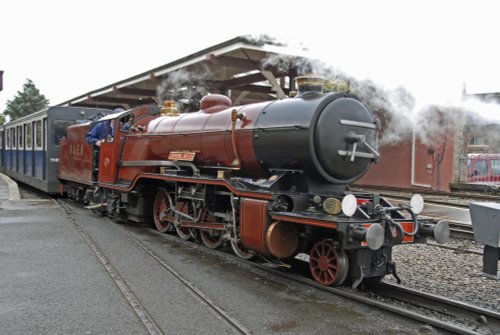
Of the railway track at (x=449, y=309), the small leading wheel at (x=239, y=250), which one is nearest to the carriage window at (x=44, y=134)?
the small leading wheel at (x=239, y=250)

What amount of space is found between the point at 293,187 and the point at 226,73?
36.4ft

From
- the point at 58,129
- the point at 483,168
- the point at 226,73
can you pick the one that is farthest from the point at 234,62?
the point at 483,168

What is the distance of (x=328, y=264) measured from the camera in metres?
5.17

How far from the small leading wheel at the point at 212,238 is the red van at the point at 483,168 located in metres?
16.1

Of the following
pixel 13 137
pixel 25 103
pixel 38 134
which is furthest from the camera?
pixel 25 103

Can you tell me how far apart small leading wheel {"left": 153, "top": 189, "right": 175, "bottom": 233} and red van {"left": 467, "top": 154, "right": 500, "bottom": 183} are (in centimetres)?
1573

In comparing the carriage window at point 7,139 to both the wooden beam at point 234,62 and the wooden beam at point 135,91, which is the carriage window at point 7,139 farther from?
the wooden beam at point 234,62

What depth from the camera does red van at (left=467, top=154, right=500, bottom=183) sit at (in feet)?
65.7

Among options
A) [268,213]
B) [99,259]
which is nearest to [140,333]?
[268,213]

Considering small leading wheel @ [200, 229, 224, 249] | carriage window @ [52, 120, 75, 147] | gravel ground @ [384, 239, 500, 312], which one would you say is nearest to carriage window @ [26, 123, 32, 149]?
carriage window @ [52, 120, 75, 147]

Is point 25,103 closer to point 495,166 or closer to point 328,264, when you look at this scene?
point 495,166

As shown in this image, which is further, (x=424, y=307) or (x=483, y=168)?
(x=483, y=168)

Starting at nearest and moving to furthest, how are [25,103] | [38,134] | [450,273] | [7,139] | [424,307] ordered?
[424,307] < [450,273] < [38,134] < [7,139] < [25,103]

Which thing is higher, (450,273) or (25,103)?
(25,103)
